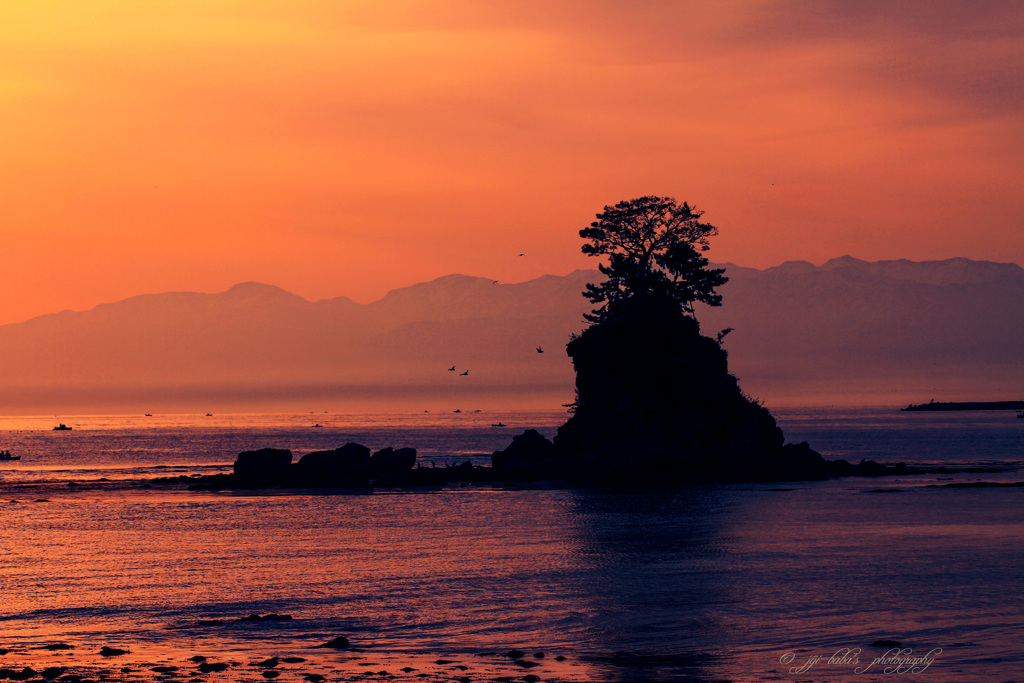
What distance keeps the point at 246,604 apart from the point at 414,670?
35.8ft

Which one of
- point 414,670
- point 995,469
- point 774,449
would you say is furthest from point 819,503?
point 414,670

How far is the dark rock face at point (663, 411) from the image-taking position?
253ft

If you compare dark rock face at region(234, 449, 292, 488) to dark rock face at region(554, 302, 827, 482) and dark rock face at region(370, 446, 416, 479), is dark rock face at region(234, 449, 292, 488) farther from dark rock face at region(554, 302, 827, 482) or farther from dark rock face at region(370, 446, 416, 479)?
dark rock face at region(554, 302, 827, 482)

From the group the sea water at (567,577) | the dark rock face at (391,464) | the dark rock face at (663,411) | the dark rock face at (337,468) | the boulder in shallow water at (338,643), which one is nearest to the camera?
the sea water at (567,577)

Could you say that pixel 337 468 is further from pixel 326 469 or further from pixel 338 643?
pixel 338 643

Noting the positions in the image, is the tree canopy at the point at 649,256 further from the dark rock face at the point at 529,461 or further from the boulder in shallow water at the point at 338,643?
the boulder in shallow water at the point at 338,643

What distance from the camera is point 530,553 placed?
144 feet

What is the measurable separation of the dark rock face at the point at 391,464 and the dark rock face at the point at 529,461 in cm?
732

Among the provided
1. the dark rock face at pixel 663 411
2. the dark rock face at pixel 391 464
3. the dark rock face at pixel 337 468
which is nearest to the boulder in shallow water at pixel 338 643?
the dark rock face at pixel 663 411

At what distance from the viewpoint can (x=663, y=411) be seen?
7675 centimetres

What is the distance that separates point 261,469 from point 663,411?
105 ft

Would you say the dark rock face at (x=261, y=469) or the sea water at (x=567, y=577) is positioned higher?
the dark rock face at (x=261, y=469)

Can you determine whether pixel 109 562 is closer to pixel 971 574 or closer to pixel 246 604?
pixel 246 604

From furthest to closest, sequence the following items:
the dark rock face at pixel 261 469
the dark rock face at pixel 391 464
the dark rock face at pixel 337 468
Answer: the dark rock face at pixel 391 464
the dark rock face at pixel 337 468
the dark rock face at pixel 261 469
